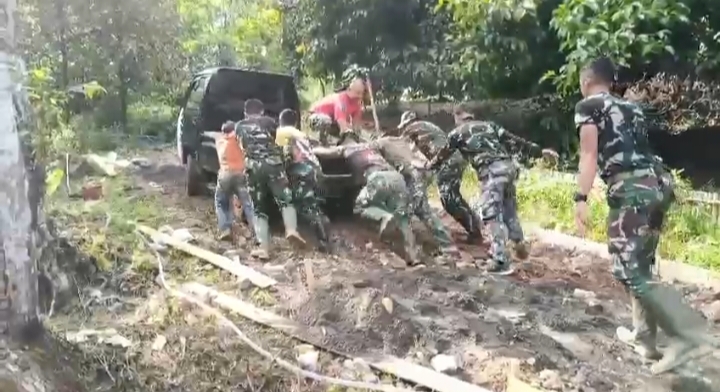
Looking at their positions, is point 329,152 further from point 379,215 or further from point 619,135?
point 619,135

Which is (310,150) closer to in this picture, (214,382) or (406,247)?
(406,247)

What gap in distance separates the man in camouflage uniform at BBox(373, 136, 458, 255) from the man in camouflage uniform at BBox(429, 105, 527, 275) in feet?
0.32

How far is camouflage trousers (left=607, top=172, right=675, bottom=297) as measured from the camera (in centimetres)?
171

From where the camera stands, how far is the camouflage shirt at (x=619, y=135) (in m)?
1.70

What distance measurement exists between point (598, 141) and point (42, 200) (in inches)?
53.9

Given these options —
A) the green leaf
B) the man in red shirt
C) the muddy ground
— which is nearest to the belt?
the muddy ground

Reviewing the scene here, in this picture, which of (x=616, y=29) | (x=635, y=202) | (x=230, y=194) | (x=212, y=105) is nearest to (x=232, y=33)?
(x=212, y=105)

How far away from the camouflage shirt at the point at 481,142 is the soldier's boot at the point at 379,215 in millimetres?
232

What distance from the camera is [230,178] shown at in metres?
2.04

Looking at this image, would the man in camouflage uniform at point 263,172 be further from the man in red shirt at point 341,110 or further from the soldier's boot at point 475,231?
the soldier's boot at point 475,231

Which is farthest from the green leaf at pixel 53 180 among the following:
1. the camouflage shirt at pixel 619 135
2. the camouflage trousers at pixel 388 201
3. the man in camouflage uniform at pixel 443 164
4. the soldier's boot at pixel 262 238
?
the camouflage shirt at pixel 619 135

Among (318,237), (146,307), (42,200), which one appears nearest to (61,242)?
(42,200)

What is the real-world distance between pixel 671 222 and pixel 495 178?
0.39 meters

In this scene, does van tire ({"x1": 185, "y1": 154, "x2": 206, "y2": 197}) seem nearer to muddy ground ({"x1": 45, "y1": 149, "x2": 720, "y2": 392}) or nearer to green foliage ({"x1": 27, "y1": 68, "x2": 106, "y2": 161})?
muddy ground ({"x1": 45, "y1": 149, "x2": 720, "y2": 392})
